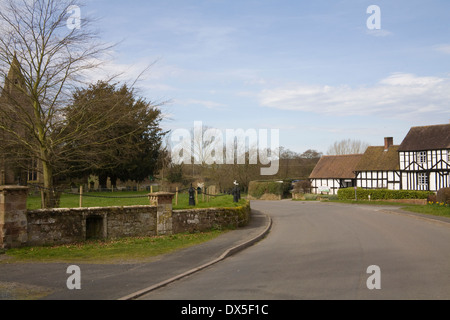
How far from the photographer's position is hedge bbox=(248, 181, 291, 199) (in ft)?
162

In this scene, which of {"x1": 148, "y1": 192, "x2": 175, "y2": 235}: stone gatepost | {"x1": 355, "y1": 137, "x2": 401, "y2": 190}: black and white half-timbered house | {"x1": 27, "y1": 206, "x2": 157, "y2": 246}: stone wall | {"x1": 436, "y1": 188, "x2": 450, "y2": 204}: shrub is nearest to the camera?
{"x1": 27, "y1": 206, "x2": 157, "y2": 246}: stone wall

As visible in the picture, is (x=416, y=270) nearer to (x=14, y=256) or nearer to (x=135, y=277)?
(x=135, y=277)

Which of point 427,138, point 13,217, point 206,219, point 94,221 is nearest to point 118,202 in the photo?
point 206,219

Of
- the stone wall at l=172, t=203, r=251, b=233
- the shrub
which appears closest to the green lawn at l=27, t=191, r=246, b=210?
the stone wall at l=172, t=203, r=251, b=233

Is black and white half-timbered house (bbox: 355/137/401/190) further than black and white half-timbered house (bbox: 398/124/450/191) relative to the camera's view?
Yes

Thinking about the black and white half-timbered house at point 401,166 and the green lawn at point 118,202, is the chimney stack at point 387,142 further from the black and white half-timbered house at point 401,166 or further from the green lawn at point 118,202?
the green lawn at point 118,202

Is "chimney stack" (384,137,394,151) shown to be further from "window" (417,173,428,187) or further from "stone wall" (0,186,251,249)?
"stone wall" (0,186,251,249)

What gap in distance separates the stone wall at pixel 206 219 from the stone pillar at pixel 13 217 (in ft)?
16.2

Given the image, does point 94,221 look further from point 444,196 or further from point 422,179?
point 422,179

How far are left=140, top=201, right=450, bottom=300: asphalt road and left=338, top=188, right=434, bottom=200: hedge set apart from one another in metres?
25.2

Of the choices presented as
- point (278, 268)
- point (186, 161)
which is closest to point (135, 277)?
point (278, 268)

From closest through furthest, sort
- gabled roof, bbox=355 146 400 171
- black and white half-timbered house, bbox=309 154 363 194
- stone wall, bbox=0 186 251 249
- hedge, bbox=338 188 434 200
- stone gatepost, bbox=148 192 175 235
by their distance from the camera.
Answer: stone wall, bbox=0 186 251 249 < stone gatepost, bbox=148 192 175 235 < hedge, bbox=338 188 434 200 < gabled roof, bbox=355 146 400 171 < black and white half-timbered house, bbox=309 154 363 194
